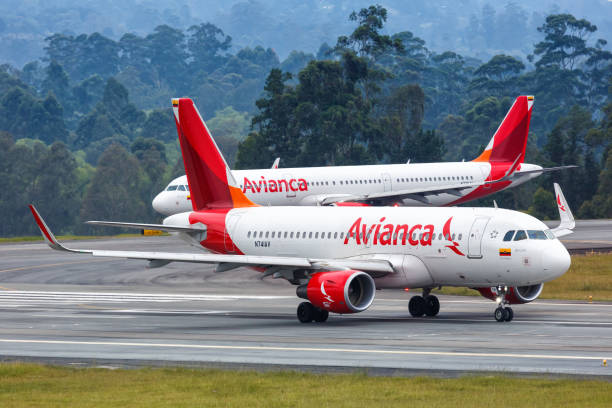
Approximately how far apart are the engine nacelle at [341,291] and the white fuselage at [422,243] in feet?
5.16

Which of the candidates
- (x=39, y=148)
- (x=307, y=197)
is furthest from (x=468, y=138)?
(x=307, y=197)

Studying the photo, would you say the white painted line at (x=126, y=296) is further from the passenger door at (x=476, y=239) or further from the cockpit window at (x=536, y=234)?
the cockpit window at (x=536, y=234)

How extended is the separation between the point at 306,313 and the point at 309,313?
10 centimetres

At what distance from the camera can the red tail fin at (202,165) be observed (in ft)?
142

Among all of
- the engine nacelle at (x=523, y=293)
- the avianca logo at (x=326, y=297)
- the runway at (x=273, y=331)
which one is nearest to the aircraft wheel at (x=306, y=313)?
the runway at (x=273, y=331)

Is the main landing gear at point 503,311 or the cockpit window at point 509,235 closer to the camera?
the cockpit window at point 509,235

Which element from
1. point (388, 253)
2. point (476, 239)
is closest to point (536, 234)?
point (476, 239)

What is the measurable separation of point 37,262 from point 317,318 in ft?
108

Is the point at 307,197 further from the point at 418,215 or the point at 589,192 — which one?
the point at 589,192

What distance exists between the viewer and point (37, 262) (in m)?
65.0

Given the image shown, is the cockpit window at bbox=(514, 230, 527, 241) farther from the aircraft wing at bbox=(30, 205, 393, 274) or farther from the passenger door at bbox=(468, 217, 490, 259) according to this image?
the aircraft wing at bbox=(30, 205, 393, 274)

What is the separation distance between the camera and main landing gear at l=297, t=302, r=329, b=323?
1433 inches

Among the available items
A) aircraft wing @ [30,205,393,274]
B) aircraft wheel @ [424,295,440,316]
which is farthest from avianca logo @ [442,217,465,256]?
aircraft wheel @ [424,295,440,316]

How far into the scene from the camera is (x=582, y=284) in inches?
1992
